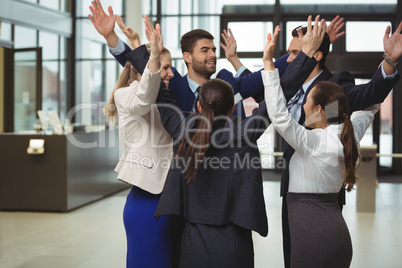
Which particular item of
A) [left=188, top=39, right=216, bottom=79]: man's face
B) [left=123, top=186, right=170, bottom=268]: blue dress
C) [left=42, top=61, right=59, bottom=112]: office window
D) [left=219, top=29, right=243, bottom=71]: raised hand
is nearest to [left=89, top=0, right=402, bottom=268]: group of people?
[left=123, top=186, right=170, bottom=268]: blue dress

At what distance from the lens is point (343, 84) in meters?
2.63

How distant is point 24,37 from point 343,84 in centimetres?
1005

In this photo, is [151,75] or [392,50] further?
[392,50]

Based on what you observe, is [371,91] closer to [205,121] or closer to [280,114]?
[280,114]

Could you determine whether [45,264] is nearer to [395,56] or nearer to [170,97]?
[170,97]

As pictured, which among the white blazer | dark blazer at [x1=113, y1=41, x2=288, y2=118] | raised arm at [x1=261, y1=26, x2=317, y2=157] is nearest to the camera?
raised arm at [x1=261, y1=26, x2=317, y2=157]

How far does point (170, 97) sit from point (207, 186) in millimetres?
446

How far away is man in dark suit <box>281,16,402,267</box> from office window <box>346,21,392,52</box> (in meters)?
9.87

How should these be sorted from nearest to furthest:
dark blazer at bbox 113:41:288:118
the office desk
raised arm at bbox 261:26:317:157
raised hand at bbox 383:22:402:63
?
raised arm at bbox 261:26:317:157
raised hand at bbox 383:22:402:63
dark blazer at bbox 113:41:288:118
the office desk

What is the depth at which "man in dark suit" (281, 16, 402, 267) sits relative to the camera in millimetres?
2275

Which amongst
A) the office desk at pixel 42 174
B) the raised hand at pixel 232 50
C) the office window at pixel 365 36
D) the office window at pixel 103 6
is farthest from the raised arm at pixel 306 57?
the office window at pixel 103 6

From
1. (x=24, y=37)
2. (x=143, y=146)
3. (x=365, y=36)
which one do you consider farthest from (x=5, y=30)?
(x=143, y=146)

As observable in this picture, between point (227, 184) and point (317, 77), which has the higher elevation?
point (317, 77)

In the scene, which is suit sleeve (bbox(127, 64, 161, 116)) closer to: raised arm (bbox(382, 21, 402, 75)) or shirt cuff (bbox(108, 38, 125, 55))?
shirt cuff (bbox(108, 38, 125, 55))
